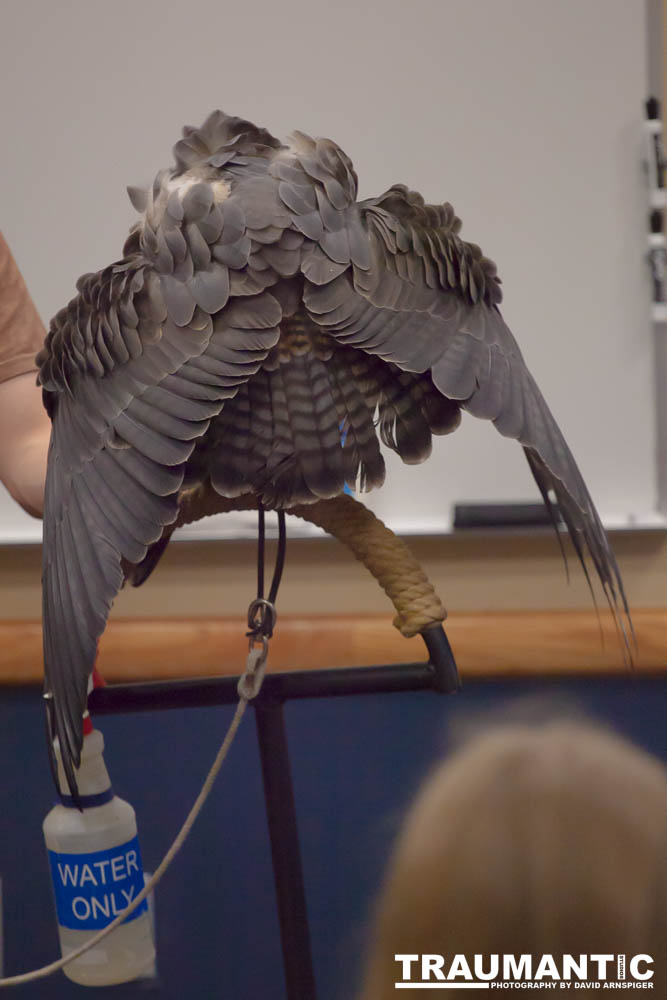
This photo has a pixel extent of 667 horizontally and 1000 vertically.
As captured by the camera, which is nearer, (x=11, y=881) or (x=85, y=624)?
(x=85, y=624)

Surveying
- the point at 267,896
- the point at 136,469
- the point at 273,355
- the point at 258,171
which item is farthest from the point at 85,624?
the point at 267,896

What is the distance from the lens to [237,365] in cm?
57

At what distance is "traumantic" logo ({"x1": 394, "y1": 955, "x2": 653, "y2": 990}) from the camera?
2.77 ft

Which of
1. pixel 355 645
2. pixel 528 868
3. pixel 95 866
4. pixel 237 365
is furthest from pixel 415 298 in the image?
pixel 355 645

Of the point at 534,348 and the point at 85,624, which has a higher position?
the point at 534,348

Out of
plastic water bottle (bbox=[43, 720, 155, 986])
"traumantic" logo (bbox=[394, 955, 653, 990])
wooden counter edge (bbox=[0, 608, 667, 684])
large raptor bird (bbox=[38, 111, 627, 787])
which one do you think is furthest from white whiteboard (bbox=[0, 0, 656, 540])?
large raptor bird (bbox=[38, 111, 627, 787])

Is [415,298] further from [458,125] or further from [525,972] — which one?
[458,125]

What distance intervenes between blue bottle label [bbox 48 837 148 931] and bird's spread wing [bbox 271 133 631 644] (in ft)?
1.43

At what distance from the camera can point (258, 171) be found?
0.60 metres

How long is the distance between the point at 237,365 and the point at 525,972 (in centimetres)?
84

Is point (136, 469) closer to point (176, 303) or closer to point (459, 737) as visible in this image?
point (176, 303)

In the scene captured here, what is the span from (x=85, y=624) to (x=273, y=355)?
20 cm

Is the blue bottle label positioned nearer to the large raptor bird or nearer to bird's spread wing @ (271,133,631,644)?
the large raptor bird

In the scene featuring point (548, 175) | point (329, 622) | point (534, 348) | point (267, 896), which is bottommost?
point (267, 896)
